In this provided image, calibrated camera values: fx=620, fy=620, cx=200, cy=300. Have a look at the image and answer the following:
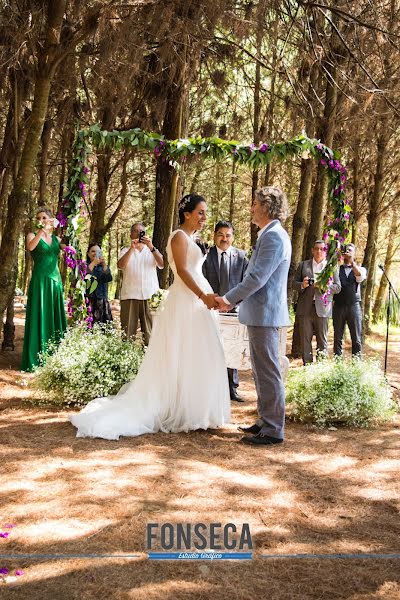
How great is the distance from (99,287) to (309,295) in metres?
3.78

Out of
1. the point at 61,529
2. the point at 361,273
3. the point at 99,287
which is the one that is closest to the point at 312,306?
the point at 361,273

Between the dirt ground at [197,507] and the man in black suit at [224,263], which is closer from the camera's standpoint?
the dirt ground at [197,507]

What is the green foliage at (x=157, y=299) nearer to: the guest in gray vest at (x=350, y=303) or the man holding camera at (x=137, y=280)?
the man holding camera at (x=137, y=280)

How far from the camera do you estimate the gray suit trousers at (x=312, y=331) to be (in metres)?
9.43

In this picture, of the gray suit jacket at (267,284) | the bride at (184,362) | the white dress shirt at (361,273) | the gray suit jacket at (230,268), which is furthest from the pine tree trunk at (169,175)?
the gray suit jacket at (267,284)

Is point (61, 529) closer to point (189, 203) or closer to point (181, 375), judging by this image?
point (181, 375)

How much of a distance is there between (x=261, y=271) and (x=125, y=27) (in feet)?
12.4

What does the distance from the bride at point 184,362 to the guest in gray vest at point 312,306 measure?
3.61 meters

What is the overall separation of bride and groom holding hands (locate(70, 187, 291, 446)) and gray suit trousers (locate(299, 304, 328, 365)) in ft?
11.5

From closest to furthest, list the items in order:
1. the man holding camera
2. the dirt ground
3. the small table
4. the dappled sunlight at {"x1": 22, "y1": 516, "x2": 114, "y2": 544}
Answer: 1. the dirt ground
2. the dappled sunlight at {"x1": 22, "y1": 516, "x2": 114, "y2": 544}
3. the small table
4. the man holding camera

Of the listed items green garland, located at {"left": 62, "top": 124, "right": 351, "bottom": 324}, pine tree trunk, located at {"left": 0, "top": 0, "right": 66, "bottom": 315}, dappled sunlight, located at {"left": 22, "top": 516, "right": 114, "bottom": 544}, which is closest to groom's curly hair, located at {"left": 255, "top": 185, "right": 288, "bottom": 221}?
pine tree trunk, located at {"left": 0, "top": 0, "right": 66, "bottom": 315}

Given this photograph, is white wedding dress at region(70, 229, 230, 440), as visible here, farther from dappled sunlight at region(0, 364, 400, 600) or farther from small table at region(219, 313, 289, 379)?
small table at region(219, 313, 289, 379)

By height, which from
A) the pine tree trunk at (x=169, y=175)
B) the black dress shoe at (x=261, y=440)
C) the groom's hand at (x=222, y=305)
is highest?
the pine tree trunk at (x=169, y=175)

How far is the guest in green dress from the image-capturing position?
A: 8.57 m
